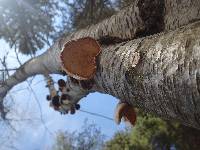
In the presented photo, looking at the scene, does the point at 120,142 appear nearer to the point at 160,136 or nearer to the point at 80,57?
the point at 160,136

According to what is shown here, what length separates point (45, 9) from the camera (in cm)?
947

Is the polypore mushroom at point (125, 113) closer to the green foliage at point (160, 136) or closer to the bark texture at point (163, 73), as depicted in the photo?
the bark texture at point (163, 73)

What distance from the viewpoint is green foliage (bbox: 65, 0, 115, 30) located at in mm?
7585

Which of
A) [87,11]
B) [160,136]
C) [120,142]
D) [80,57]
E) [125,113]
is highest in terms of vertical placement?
[87,11]

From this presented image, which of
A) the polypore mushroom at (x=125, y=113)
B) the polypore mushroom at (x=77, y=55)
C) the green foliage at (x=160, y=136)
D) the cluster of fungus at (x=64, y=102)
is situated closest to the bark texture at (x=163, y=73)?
the polypore mushroom at (x=77, y=55)

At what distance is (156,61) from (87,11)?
657 centimetres

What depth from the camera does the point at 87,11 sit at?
26.1 feet

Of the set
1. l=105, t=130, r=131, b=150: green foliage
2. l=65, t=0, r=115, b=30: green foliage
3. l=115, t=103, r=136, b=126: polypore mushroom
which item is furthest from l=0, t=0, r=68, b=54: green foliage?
l=115, t=103, r=136, b=126: polypore mushroom

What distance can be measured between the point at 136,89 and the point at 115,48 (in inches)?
20.3

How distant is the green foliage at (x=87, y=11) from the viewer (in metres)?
7.59

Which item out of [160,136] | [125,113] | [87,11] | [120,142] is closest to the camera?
[125,113]

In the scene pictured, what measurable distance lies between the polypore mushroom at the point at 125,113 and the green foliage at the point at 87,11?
14.6 ft

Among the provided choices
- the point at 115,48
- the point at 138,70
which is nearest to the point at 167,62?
the point at 138,70

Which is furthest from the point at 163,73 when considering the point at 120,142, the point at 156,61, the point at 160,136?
the point at 120,142
